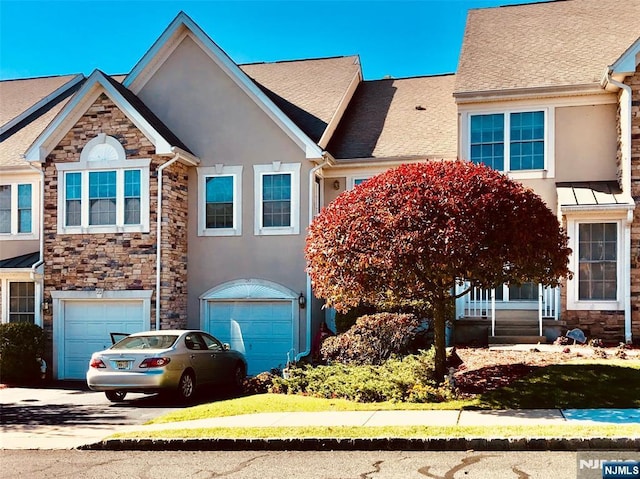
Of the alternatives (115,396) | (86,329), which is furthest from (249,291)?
(115,396)

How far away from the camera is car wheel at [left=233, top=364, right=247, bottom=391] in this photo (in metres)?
16.8

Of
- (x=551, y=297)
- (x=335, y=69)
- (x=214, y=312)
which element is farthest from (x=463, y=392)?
(x=335, y=69)

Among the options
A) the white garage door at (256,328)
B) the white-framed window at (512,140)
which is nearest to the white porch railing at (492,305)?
the white-framed window at (512,140)

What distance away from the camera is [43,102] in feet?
82.9

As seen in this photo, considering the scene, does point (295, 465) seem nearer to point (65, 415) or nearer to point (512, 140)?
point (65, 415)

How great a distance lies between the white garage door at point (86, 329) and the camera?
20000mm

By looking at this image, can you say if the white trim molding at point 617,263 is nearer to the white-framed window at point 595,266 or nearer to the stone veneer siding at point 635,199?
the white-framed window at point 595,266

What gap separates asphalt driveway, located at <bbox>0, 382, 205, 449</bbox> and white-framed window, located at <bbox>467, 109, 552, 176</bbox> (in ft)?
30.7

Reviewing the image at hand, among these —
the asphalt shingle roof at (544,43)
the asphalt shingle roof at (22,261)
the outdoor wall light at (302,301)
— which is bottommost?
the outdoor wall light at (302,301)

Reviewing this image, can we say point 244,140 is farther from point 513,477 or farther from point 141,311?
point 513,477

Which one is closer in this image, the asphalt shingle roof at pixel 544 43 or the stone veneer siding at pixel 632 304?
the stone veneer siding at pixel 632 304

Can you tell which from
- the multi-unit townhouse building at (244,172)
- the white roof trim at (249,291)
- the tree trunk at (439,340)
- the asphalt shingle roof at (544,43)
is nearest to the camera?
the tree trunk at (439,340)

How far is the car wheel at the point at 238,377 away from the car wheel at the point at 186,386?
1878 mm

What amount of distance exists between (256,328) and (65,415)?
23.0 ft
